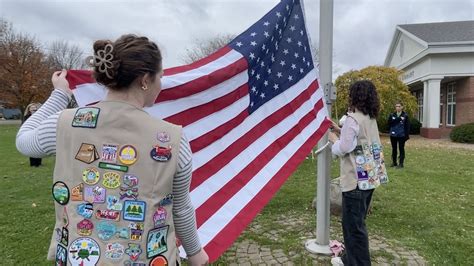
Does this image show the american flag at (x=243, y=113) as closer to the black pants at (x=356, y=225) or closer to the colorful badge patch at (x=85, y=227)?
the black pants at (x=356, y=225)

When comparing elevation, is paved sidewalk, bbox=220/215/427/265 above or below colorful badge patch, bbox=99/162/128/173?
below

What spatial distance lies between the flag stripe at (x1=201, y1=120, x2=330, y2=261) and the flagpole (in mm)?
377

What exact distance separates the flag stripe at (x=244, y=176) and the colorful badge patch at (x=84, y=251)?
131cm

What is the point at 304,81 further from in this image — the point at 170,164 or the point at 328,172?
the point at 170,164

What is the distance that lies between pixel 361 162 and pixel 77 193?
2888 mm

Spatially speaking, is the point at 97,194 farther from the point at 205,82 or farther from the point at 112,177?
the point at 205,82

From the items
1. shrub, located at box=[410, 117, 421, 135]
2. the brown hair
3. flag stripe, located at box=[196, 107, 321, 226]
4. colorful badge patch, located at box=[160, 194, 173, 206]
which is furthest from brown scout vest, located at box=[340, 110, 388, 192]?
shrub, located at box=[410, 117, 421, 135]

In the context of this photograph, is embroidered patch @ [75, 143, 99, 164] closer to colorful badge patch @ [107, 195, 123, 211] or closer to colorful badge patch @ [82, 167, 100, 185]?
colorful badge patch @ [82, 167, 100, 185]

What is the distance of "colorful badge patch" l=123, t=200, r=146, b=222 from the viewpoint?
5.02ft

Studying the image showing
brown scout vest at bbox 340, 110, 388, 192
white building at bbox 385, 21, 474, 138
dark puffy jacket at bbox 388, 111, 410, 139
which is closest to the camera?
brown scout vest at bbox 340, 110, 388, 192

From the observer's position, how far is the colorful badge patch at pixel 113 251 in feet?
5.01

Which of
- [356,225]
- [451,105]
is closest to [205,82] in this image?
[356,225]

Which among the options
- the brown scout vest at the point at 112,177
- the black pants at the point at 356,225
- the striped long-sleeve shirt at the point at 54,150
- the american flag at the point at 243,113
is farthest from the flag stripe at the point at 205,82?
the black pants at the point at 356,225

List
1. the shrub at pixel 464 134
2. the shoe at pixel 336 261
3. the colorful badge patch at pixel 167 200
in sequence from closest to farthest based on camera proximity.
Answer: the colorful badge patch at pixel 167 200 → the shoe at pixel 336 261 → the shrub at pixel 464 134
